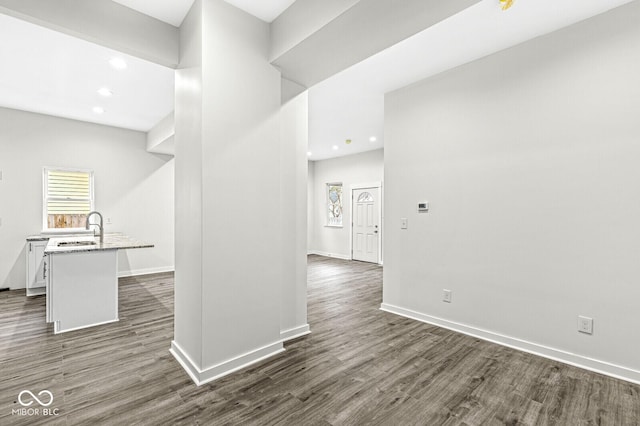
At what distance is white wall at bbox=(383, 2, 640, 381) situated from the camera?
7.48 feet

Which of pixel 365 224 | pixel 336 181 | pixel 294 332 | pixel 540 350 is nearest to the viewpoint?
pixel 540 350

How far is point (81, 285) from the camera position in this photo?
328cm

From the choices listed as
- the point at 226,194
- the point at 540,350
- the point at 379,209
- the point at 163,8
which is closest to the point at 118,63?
the point at 163,8

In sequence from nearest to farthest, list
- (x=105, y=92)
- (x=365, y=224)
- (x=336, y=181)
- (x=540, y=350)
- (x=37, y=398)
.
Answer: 1. (x=37, y=398)
2. (x=540, y=350)
3. (x=105, y=92)
4. (x=365, y=224)
5. (x=336, y=181)

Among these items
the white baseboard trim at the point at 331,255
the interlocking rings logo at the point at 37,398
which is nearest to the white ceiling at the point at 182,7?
the interlocking rings logo at the point at 37,398

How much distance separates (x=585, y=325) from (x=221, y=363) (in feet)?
9.81

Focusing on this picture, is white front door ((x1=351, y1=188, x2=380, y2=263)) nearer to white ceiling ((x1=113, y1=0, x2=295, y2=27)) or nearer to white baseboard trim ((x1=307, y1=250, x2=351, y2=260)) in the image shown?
white baseboard trim ((x1=307, y1=250, x2=351, y2=260))

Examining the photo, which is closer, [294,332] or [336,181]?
[294,332]

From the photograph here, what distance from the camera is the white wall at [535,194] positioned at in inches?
89.8

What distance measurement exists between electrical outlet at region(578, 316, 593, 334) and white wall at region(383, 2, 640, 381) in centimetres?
4

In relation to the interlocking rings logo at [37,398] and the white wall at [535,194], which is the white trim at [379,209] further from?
the interlocking rings logo at [37,398]

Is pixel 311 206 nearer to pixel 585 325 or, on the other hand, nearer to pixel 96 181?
pixel 96 181

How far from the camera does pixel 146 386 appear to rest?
2.12 meters

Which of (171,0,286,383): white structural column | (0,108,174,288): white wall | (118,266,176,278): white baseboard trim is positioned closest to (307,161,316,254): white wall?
(0,108,174,288): white wall
